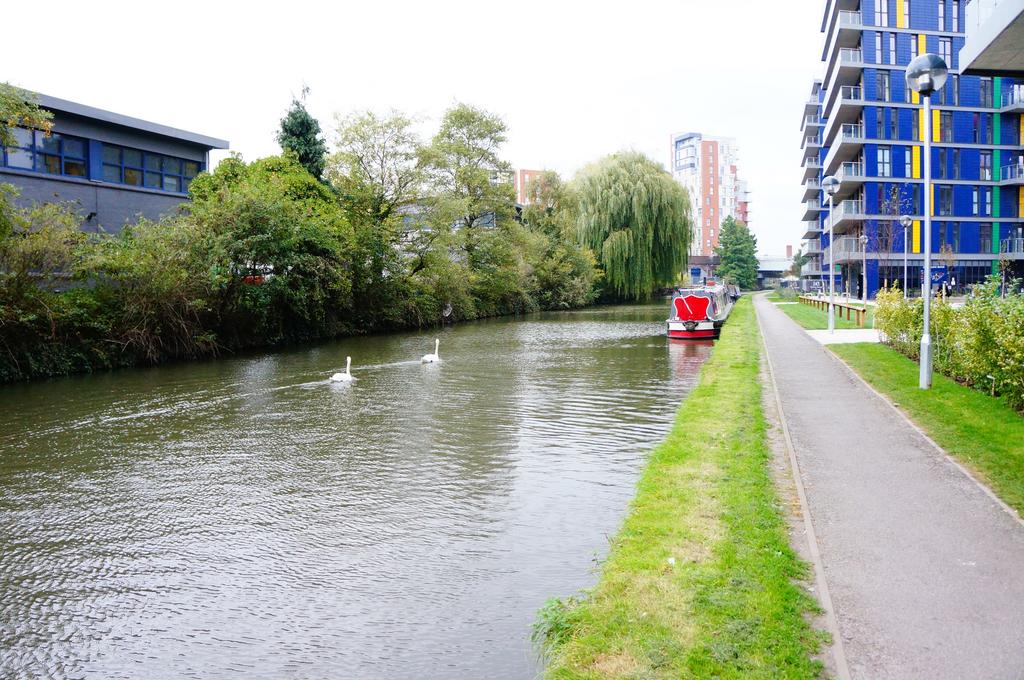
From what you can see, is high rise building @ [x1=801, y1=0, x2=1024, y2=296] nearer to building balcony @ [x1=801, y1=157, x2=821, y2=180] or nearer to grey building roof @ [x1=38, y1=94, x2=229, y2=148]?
building balcony @ [x1=801, y1=157, x2=821, y2=180]

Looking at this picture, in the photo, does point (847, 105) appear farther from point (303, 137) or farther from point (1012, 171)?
point (303, 137)

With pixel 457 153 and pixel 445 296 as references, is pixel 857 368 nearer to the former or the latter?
pixel 445 296

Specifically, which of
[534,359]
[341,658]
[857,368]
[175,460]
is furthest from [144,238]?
[341,658]

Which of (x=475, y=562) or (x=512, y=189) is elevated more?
(x=512, y=189)

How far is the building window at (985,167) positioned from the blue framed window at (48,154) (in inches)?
2243

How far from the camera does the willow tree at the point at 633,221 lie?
57.7 metres

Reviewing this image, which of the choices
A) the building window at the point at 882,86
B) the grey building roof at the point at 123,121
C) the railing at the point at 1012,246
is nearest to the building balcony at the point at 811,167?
the building window at the point at 882,86

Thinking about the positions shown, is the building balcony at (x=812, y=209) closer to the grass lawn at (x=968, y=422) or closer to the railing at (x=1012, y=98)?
the railing at (x=1012, y=98)

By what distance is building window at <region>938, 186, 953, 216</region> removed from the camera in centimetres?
5838

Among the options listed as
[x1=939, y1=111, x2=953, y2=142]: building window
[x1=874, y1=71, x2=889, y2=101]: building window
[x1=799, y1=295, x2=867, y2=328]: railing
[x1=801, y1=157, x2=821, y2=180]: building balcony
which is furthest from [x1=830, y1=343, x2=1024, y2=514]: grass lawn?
[x1=801, y1=157, x2=821, y2=180]: building balcony

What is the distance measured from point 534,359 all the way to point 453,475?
14.1 meters

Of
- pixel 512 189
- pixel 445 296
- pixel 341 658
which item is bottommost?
pixel 341 658

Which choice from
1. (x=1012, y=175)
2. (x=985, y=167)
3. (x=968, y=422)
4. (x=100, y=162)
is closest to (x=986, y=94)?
(x=985, y=167)

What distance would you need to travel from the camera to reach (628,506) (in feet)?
26.3
